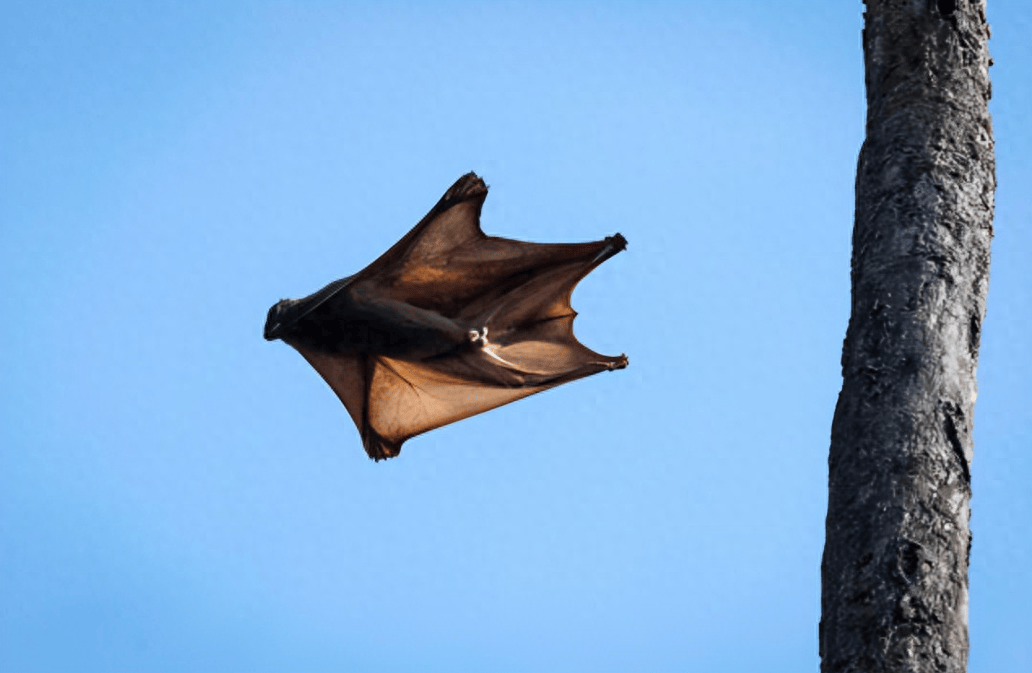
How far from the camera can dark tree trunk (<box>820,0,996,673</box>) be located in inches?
185

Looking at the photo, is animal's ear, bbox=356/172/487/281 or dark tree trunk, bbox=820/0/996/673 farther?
animal's ear, bbox=356/172/487/281

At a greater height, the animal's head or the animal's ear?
the animal's ear

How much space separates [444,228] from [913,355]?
13.1 feet

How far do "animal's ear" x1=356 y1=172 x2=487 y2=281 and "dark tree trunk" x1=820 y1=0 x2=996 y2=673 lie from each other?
3111mm

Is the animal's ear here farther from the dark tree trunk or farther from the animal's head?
the dark tree trunk

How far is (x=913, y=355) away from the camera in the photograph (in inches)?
199

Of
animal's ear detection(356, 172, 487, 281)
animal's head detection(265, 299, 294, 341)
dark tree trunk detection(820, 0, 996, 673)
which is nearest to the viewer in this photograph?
dark tree trunk detection(820, 0, 996, 673)

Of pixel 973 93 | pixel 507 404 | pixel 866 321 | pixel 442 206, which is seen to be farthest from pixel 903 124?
pixel 507 404

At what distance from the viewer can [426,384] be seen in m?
9.02

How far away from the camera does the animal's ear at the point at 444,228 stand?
326 inches

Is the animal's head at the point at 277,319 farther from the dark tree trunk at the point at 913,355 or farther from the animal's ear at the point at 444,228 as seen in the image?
the dark tree trunk at the point at 913,355

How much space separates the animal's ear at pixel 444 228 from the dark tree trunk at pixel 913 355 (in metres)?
3.11

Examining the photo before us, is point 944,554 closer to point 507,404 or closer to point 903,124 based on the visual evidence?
point 903,124

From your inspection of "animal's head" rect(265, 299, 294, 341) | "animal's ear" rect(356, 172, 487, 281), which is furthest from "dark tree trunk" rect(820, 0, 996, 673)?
"animal's head" rect(265, 299, 294, 341)
